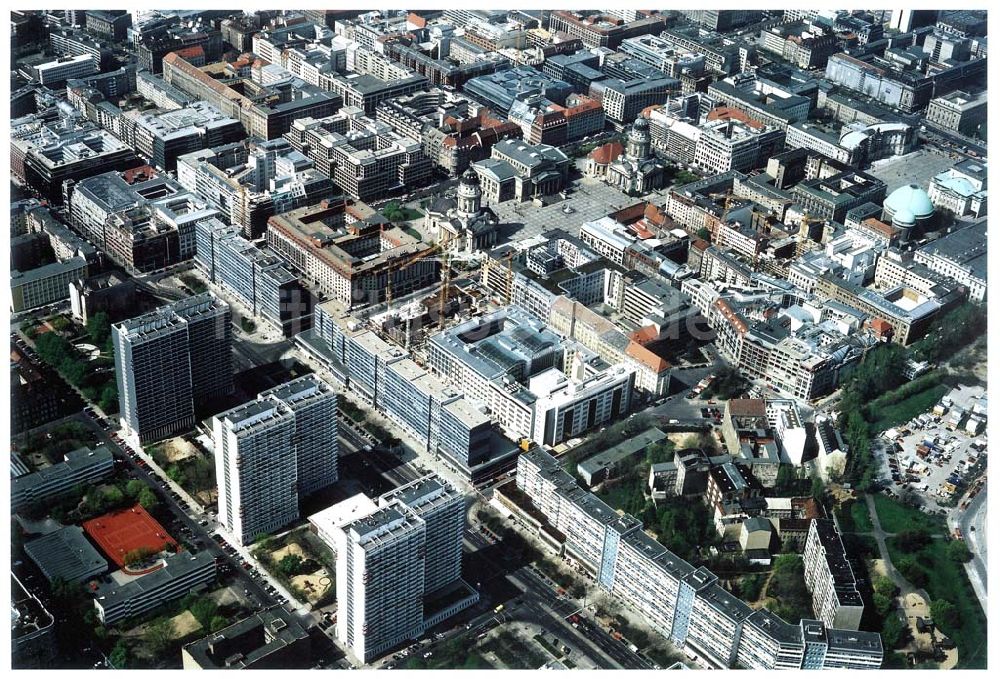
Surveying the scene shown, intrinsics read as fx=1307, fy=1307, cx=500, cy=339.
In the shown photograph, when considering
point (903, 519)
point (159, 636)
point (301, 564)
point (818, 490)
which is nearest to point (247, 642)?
point (159, 636)

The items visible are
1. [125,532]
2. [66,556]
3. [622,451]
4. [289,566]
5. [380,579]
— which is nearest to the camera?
[380,579]

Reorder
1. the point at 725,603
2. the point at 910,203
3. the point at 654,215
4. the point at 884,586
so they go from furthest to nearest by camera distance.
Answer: the point at 910,203 → the point at 654,215 → the point at 884,586 → the point at 725,603

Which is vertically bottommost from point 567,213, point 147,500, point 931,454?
point 147,500

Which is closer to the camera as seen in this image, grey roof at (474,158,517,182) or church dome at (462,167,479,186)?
church dome at (462,167,479,186)

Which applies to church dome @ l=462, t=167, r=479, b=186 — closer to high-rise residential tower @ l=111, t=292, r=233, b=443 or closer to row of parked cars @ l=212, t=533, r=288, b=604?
high-rise residential tower @ l=111, t=292, r=233, b=443

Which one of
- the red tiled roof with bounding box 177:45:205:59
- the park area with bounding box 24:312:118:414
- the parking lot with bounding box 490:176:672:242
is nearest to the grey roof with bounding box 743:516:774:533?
the parking lot with bounding box 490:176:672:242

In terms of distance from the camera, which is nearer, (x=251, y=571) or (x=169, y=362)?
(x=251, y=571)

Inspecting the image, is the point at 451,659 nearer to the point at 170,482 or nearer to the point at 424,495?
the point at 424,495

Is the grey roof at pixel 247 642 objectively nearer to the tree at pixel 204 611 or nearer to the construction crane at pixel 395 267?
the tree at pixel 204 611
